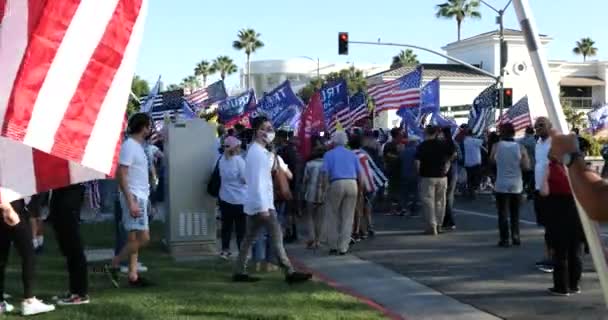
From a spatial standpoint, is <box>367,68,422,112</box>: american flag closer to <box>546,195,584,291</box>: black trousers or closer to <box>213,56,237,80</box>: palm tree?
<box>546,195,584,291</box>: black trousers

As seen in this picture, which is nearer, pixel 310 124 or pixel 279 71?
pixel 310 124

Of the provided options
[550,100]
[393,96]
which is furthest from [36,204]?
[393,96]

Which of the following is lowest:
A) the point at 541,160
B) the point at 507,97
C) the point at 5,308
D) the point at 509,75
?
the point at 5,308

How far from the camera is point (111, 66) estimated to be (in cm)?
390

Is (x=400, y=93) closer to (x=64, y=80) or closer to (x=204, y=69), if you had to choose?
(x=64, y=80)

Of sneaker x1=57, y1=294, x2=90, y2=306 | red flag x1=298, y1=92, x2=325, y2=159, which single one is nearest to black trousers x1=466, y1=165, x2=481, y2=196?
red flag x1=298, y1=92, x2=325, y2=159

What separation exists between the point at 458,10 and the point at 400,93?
5830 centimetres

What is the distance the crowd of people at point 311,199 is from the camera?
711 cm

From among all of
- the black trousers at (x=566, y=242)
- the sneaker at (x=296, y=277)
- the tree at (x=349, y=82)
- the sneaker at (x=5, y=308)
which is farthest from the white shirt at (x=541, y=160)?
the tree at (x=349, y=82)

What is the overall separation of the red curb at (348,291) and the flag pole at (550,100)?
3.73 m

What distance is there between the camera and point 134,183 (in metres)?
7.77

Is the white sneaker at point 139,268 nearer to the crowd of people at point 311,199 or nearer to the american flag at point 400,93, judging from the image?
the crowd of people at point 311,199

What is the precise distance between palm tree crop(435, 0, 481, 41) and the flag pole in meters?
76.1

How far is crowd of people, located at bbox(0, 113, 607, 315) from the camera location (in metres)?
7.11
